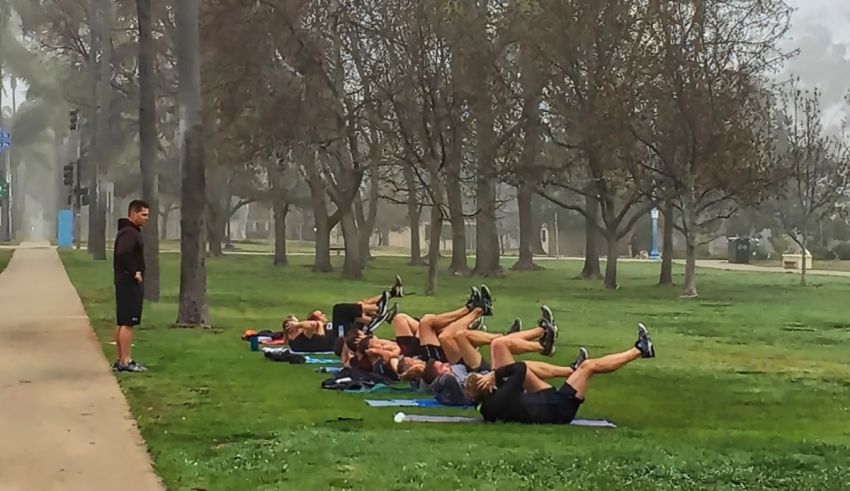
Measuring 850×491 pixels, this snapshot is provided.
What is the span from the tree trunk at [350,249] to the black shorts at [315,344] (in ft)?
78.7

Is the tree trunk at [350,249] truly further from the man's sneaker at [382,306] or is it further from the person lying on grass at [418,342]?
the person lying on grass at [418,342]

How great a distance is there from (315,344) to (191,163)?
5.57 m

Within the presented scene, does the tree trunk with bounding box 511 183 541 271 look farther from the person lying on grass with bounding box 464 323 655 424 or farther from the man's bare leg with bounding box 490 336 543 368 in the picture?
the person lying on grass with bounding box 464 323 655 424

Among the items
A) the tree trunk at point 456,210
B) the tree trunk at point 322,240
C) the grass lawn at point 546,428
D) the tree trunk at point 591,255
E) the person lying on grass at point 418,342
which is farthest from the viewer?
the tree trunk at point 591,255

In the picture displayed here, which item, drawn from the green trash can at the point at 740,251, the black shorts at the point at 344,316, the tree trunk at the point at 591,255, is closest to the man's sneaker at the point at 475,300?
the black shorts at the point at 344,316

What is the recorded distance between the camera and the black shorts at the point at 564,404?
968 centimetres

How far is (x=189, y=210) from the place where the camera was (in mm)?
19547

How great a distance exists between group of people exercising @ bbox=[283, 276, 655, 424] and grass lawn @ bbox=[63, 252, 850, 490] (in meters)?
0.29

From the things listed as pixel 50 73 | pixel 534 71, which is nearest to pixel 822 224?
pixel 534 71

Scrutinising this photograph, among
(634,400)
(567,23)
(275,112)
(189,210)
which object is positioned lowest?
(634,400)

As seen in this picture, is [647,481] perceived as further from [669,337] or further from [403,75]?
[403,75]

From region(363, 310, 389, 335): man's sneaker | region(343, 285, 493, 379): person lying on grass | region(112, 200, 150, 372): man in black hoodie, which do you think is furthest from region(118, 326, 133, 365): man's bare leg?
region(363, 310, 389, 335): man's sneaker

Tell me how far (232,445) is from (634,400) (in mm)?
4548

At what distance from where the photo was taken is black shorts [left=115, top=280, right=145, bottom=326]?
1308 cm
